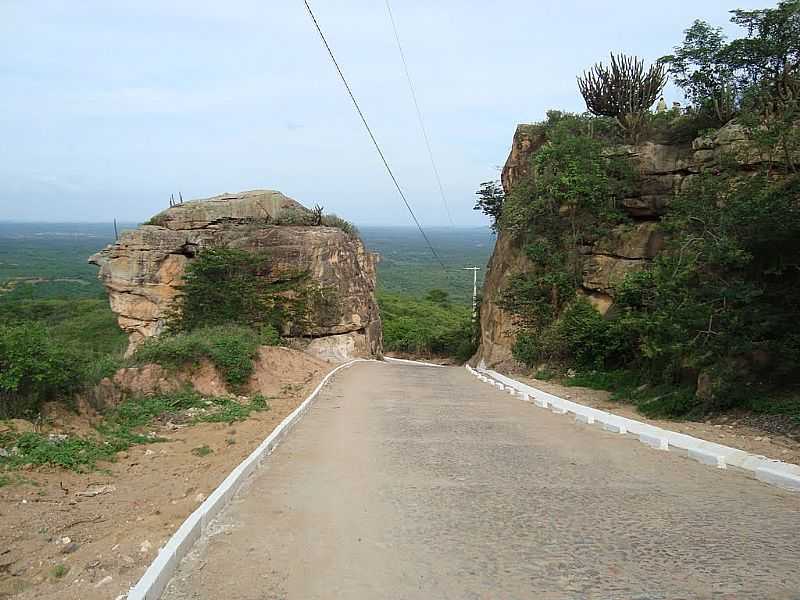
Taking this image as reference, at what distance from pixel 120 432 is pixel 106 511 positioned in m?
3.62

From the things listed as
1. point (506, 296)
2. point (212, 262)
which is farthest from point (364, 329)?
point (506, 296)

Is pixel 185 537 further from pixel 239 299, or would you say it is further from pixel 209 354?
pixel 239 299

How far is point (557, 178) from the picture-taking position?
79.6 ft

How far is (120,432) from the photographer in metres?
10.3

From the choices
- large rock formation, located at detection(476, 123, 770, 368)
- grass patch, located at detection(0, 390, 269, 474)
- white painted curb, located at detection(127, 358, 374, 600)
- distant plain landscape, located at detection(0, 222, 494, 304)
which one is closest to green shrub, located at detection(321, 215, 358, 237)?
large rock formation, located at detection(476, 123, 770, 368)

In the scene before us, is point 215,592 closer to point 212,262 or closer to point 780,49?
point 780,49

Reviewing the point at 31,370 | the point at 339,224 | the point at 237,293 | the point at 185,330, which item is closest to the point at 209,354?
the point at 31,370

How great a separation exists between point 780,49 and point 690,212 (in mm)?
10008

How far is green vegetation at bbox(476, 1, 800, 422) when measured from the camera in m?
10.7

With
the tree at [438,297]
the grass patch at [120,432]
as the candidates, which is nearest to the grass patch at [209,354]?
the grass patch at [120,432]

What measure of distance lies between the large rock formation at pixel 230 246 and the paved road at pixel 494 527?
79.5 ft

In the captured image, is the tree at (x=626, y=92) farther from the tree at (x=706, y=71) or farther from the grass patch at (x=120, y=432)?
the grass patch at (x=120, y=432)

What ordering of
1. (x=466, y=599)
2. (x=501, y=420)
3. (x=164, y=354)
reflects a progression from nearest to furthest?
(x=466, y=599)
(x=501, y=420)
(x=164, y=354)

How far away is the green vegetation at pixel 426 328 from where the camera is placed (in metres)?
50.9
